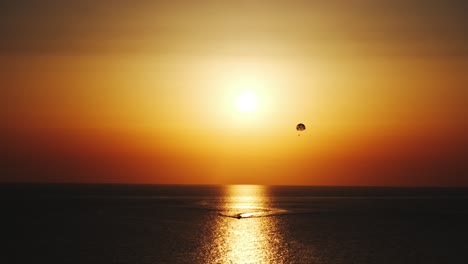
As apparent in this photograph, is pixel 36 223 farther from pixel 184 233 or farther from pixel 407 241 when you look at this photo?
pixel 407 241

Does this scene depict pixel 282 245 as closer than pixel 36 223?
Yes

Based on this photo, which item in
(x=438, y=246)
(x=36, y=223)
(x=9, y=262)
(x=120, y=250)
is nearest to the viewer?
(x=9, y=262)

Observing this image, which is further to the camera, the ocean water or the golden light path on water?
the ocean water

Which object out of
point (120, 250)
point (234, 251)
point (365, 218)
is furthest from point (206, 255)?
point (365, 218)

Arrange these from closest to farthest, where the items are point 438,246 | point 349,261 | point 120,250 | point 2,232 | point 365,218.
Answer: point 349,261
point 120,250
point 438,246
point 2,232
point 365,218

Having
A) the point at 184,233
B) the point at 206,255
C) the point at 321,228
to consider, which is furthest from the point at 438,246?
the point at 184,233

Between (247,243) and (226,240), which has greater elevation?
(226,240)

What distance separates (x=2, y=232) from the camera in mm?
50750

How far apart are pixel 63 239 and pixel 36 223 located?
48.1 feet

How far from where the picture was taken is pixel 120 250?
41.5 meters

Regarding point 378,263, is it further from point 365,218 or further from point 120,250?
point 365,218

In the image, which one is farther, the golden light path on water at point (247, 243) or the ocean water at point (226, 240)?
the ocean water at point (226, 240)

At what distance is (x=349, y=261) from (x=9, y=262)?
22728 mm

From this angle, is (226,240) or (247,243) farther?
(226,240)
